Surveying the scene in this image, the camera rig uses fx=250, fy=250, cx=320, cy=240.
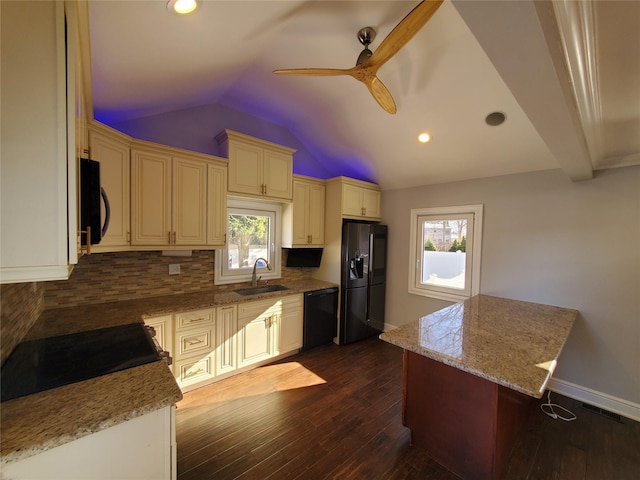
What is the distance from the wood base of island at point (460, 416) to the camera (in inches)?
57.9

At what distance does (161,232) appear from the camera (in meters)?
2.34

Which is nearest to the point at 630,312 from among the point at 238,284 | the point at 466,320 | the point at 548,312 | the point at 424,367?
the point at 548,312

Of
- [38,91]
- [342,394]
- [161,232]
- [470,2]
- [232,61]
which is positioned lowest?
[342,394]

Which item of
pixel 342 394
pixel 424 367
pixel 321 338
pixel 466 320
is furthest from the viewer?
pixel 321 338

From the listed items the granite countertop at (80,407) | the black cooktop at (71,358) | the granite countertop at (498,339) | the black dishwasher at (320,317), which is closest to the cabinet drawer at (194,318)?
the black cooktop at (71,358)

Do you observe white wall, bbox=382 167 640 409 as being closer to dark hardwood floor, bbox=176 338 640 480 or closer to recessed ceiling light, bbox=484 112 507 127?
dark hardwood floor, bbox=176 338 640 480

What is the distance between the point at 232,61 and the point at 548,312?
Answer: 12.0 feet

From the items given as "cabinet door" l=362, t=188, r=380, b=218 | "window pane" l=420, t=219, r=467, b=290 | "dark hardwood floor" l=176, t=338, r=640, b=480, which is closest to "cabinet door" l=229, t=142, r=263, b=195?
"cabinet door" l=362, t=188, r=380, b=218

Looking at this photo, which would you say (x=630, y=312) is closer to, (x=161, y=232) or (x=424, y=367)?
(x=424, y=367)

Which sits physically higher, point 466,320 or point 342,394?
point 466,320

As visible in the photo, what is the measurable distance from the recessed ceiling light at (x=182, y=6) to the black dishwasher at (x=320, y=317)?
8.95ft

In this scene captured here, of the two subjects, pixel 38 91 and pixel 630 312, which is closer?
pixel 38 91

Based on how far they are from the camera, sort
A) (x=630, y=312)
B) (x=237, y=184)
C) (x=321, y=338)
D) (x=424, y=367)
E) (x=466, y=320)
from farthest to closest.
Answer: (x=321, y=338), (x=237, y=184), (x=630, y=312), (x=466, y=320), (x=424, y=367)

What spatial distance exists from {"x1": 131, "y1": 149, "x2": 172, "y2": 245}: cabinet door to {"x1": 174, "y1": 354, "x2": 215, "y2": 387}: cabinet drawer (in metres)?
1.16
